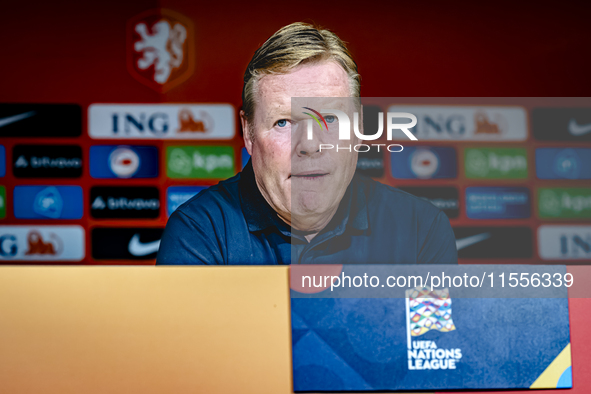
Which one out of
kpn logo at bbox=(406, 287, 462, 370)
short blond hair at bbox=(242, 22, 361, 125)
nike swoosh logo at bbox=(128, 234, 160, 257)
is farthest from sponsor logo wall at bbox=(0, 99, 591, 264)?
kpn logo at bbox=(406, 287, 462, 370)

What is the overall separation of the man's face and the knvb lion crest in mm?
315

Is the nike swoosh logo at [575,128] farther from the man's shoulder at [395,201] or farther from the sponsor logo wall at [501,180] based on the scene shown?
the man's shoulder at [395,201]

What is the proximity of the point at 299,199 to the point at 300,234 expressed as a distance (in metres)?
0.13

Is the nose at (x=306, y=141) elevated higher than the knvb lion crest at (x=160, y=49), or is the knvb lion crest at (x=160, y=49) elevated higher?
the knvb lion crest at (x=160, y=49)

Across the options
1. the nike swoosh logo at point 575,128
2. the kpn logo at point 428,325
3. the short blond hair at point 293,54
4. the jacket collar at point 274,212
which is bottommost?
the kpn logo at point 428,325

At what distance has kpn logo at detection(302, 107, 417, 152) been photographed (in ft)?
4.58

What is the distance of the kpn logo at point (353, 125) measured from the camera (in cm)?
139

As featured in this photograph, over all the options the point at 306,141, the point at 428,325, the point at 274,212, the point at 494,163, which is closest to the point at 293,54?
the point at 306,141

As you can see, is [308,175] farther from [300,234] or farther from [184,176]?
[184,176]

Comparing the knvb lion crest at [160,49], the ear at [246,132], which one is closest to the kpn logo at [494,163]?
the ear at [246,132]

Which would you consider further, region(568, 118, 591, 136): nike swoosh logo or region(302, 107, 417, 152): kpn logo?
region(568, 118, 591, 136): nike swoosh logo

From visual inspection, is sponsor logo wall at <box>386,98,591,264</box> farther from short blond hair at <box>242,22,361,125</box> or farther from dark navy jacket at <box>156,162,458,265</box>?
short blond hair at <box>242,22,361,125</box>

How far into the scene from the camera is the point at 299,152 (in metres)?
1.39

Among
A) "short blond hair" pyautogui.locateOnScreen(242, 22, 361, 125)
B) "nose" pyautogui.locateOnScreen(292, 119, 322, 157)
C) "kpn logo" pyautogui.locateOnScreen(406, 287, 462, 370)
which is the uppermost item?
"short blond hair" pyautogui.locateOnScreen(242, 22, 361, 125)
